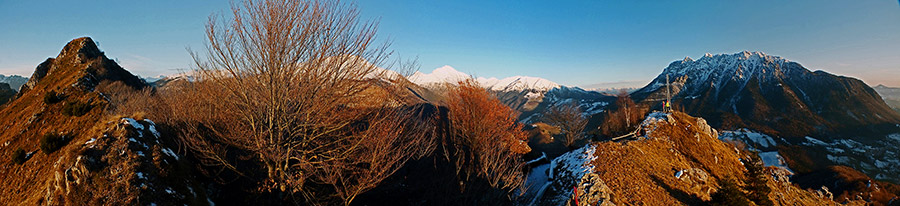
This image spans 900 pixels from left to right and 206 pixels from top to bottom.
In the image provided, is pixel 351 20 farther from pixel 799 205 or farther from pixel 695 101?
pixel 695 101

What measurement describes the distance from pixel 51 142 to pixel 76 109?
15.6 m

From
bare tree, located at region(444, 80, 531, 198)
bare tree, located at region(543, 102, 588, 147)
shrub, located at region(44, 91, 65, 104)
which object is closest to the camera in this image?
bare tree, located at region(444, 80, 531, 198)

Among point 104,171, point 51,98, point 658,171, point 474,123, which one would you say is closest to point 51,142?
point 104,171

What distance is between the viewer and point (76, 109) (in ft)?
70.6

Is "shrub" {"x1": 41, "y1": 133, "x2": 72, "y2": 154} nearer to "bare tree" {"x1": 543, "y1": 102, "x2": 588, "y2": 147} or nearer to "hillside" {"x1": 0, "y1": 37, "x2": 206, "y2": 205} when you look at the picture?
"hillside" {"x1": 0, "y1": 37, "x2": 206, "y2": 205}

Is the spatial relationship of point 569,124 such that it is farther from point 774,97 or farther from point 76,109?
point 774,97

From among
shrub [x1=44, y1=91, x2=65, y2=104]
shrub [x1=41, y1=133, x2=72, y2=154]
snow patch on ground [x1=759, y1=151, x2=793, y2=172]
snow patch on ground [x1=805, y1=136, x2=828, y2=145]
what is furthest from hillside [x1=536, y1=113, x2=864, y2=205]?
snow patch on ground [x1=805, y1=136, x2=828, y2=145]

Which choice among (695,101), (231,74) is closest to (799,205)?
(231,74)

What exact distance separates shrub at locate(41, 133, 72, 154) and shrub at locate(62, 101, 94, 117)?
545 inches

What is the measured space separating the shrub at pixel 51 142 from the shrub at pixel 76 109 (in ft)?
45.4

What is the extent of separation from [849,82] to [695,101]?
62566 mm

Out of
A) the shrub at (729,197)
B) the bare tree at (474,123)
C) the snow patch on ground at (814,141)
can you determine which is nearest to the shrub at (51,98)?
the bare tree at (474,123)

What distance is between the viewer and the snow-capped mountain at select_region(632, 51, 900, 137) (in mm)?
99750

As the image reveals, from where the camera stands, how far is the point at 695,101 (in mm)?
138125
